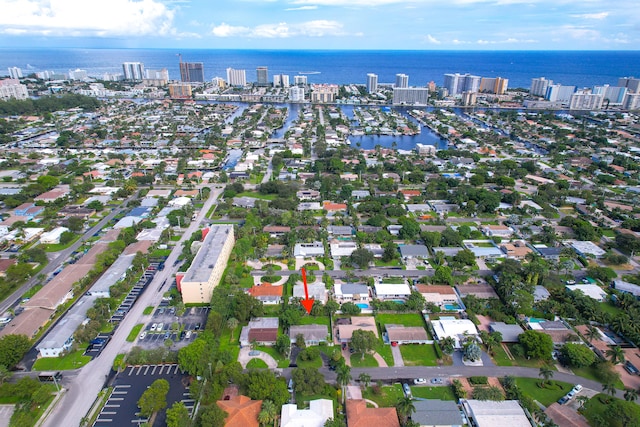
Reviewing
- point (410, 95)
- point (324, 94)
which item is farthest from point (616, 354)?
point (324, 94)

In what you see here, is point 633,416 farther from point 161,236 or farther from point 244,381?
point 161,236

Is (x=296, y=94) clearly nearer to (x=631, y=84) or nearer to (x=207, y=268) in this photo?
(x=207, y=268)

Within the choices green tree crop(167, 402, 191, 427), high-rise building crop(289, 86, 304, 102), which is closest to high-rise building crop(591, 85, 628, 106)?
high-rise building crop(289, 86, 304, 102)

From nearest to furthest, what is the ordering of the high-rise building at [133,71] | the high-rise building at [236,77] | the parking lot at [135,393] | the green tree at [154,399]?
1. the green tree at [154,399]
2. the parking lot at [135,393]
3. the high-rise building at [236,77]
4. the high-rise building at [133,71]

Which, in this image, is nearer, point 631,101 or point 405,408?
point 405,408

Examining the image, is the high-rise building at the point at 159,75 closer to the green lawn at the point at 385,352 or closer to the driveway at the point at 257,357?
the driveway at the point at 257,357

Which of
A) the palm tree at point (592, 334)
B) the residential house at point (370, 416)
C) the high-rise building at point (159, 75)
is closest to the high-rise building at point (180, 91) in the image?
the high-rise building at point (159, 75)
